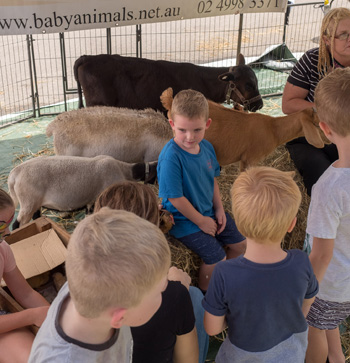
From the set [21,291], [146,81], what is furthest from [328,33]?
[21,291]

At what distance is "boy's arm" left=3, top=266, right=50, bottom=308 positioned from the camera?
259 cm

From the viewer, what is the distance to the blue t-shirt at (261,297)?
6.34ft

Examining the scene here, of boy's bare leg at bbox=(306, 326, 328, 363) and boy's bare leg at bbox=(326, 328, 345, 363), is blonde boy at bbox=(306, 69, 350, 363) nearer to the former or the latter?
boy's bare leg at bbox=(306, 326, 328, 363)

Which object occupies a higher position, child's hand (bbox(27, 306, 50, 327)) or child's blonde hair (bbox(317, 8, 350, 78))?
child's blonde hair (bbox(317, 8, 350, 78))

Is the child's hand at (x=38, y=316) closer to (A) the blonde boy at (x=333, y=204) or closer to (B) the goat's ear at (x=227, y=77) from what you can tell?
(A) the blonde boy at (x=333, y=204)

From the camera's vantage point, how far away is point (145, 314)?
151 centimetres

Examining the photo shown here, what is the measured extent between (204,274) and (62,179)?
1.77 m

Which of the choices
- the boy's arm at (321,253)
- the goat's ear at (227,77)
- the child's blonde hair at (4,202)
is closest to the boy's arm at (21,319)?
the child's blonde hair at (4,202)

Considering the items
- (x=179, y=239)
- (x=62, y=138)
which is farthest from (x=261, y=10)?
(x=179, y=239)

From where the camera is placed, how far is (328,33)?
3865mm

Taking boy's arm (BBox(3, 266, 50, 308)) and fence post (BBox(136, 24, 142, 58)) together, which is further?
fence post (BBox(136, 24, 142, 58))

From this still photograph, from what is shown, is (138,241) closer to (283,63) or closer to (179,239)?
(179,239)

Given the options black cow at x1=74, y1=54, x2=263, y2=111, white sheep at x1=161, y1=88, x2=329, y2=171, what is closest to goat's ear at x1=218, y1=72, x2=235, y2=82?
black cow at x1=74, y1=54, x2=263, y2=111

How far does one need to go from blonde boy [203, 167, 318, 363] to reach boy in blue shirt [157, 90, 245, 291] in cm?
110
